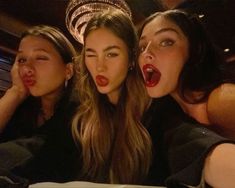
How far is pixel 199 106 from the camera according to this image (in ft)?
2.97

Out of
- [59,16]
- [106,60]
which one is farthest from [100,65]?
[59,16]

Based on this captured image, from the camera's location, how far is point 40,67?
1.19m

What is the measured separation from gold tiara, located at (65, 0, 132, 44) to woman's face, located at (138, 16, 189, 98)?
63 centimetres

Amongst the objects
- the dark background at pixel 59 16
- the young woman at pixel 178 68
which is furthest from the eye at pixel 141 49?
the dark background at pixel 59 16

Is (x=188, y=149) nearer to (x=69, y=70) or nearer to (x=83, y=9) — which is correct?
(x=69, y=70)

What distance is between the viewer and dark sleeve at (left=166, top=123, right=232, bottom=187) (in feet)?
2.05

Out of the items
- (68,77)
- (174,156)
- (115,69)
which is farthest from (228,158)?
(68,77)

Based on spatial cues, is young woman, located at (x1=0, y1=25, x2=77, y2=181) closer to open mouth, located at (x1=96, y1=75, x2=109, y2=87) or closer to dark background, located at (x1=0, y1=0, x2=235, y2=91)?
open mouth, located at (x1=96, y1=75, x2=109, y2=87)

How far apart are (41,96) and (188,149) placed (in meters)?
0.71

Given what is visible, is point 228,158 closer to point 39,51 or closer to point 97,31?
point 97,31

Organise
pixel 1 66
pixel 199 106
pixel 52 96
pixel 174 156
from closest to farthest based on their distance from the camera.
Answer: pixel 174 156 < pixel 199 106 < pixel 52 96 < pixel 1 66

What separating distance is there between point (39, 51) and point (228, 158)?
822mm

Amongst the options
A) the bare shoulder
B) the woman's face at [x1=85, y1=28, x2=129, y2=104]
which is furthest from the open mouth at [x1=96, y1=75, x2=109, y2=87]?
the bare shoulder

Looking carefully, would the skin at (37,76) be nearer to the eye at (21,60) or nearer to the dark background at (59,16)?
the eye at (21,60)
